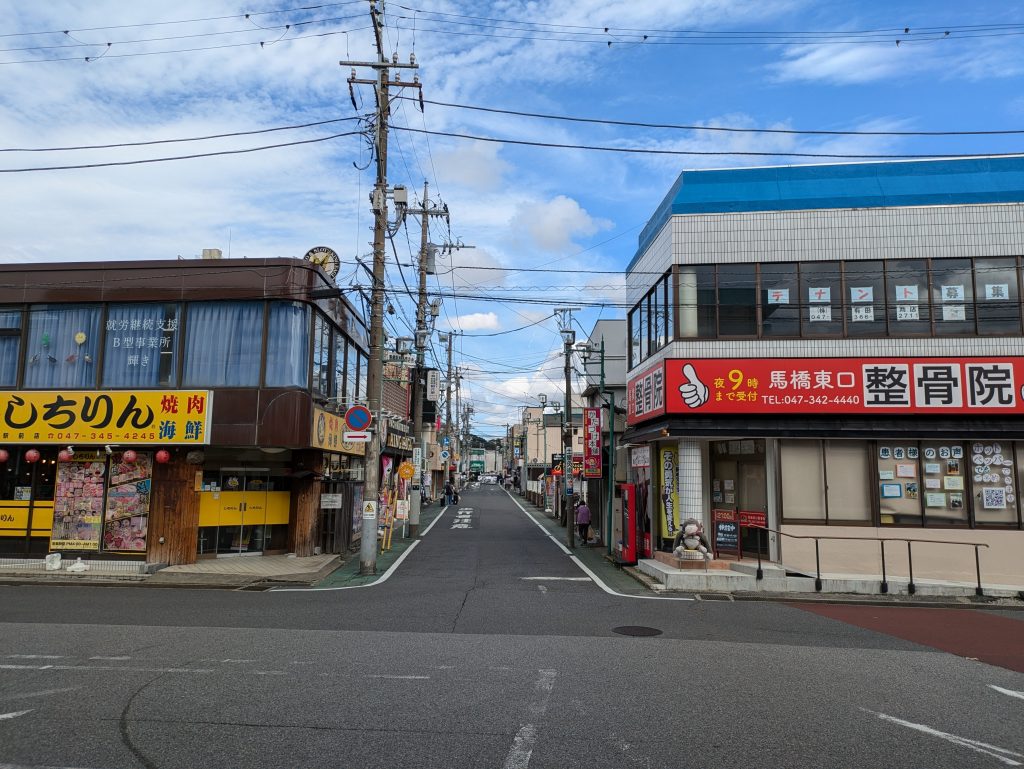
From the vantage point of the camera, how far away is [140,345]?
685 inches

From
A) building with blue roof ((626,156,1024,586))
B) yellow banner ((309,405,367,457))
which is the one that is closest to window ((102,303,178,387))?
yellow banner ((309,405,367,457))

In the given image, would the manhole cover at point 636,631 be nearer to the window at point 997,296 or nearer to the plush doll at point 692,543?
the plush doll at point 692,543

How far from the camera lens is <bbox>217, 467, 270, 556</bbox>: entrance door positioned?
718 inches

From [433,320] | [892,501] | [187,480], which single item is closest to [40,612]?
[187,480]

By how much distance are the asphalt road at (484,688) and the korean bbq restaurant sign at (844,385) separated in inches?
211

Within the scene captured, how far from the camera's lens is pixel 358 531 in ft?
78.8

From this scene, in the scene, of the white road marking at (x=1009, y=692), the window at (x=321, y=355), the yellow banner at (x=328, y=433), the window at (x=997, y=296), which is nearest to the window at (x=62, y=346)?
the window at (x=321, y=355)

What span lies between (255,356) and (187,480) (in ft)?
11.1

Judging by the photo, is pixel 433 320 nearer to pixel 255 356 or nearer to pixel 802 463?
pixel 255 356

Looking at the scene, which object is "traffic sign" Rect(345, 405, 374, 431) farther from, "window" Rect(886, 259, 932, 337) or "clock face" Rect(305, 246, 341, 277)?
"window" Rect(886, 259, 932, 337)

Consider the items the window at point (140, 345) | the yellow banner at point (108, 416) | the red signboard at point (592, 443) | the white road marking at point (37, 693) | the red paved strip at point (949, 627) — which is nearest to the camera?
the white road marking at point (37, 693)

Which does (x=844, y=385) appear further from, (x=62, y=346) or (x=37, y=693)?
(x=62, y=346)

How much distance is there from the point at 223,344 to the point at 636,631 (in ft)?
40.0

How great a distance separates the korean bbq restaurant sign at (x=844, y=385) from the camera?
1609 cm
